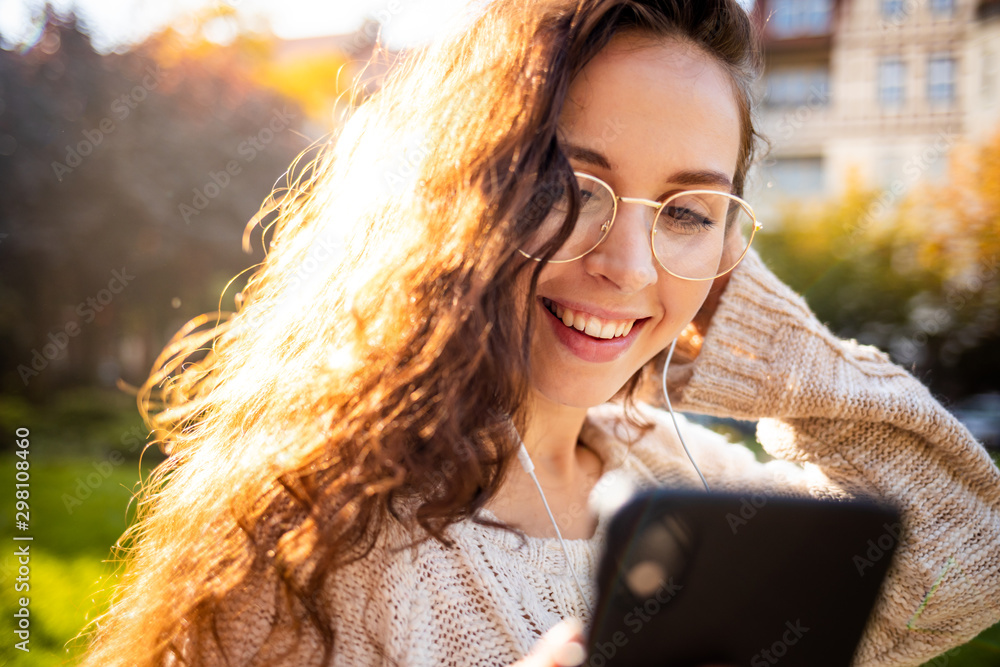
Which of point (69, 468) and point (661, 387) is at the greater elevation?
point (661, 387)

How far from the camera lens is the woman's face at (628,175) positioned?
1209mm

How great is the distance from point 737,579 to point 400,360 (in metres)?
0.62

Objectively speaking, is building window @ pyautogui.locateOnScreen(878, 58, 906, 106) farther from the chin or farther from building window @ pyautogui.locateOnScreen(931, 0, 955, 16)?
the chin

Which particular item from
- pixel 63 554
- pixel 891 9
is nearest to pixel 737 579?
pixel 63 554

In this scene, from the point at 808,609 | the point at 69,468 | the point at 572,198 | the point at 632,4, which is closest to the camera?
the point at 808,609

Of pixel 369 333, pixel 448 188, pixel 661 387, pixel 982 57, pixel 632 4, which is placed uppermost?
pixel 632 4

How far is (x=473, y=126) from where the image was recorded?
118 cm

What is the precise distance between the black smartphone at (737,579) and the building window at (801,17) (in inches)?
818

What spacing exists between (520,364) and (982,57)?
18.2m

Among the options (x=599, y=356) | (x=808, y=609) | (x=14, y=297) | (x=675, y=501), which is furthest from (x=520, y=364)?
(x=14, y=297)

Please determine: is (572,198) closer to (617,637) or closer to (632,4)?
(632,4)

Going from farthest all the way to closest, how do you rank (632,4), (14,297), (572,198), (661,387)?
(14,297), (661,387), (632,4), (572,198)

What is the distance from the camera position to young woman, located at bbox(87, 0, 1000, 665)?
1123 mm

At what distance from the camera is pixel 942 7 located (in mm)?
16656
